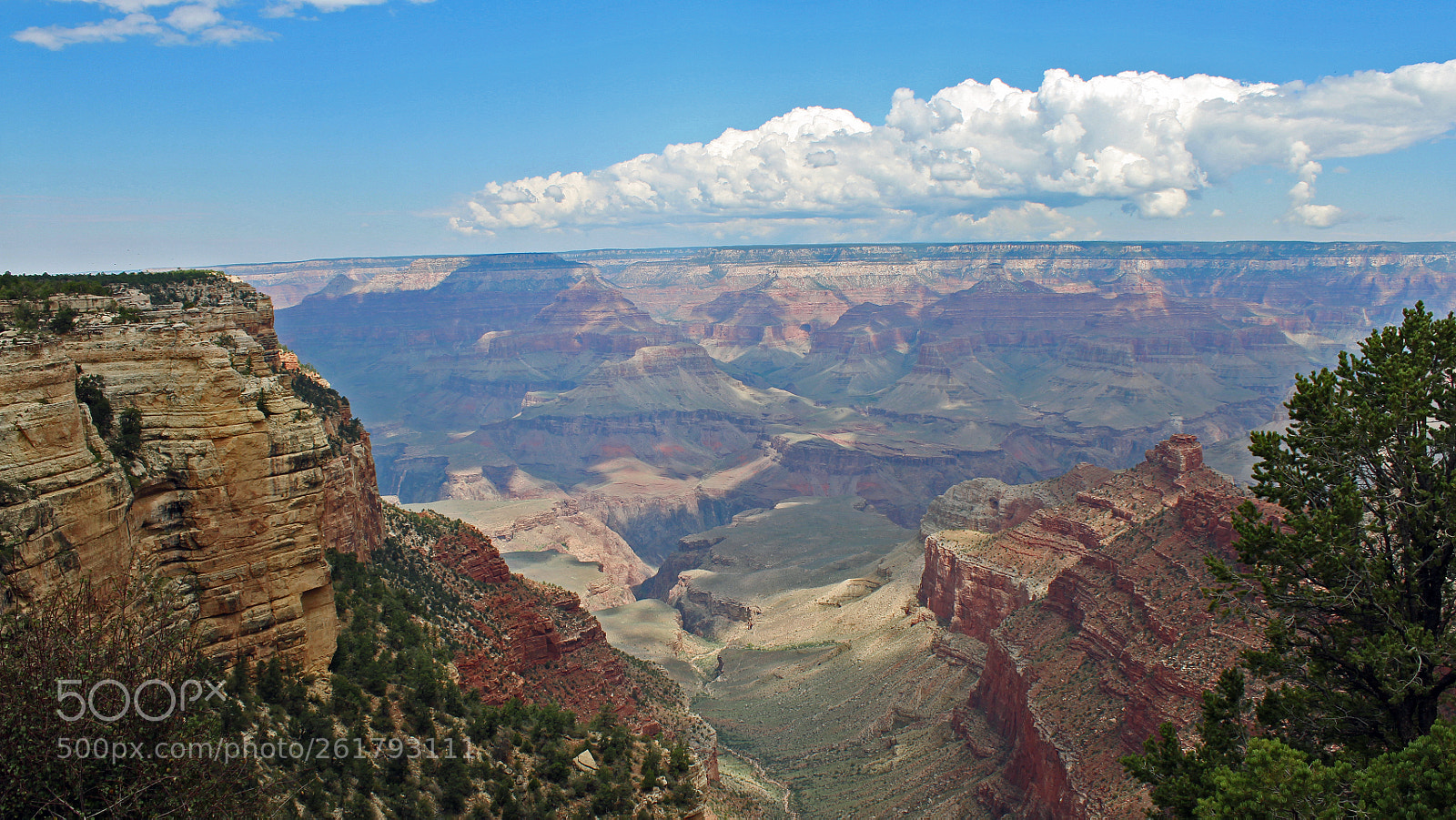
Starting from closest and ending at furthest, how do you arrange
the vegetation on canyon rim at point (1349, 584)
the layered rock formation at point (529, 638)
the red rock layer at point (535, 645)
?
1. the vegetation on canyon rim at point (1349, 584)
2. the red rock layer at point (535, 645)
3. the layered rock formation at point (529, 638)

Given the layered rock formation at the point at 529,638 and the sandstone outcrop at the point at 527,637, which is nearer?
the sandstone outcrop at the point at 527,637

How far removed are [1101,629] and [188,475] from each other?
37.6 m

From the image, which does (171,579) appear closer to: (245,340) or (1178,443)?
(245,340)

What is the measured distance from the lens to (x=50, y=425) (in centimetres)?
1266

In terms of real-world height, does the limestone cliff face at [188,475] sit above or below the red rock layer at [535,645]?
above

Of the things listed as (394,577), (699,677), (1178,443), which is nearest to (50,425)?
(394,577)

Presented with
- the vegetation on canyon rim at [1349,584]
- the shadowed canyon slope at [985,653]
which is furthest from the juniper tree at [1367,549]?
the shadowed canyon slope at [985,653]

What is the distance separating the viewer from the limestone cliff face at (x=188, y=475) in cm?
1263

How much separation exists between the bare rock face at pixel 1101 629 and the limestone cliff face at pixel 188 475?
2754cm

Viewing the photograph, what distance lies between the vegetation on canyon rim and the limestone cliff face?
56.6 ft

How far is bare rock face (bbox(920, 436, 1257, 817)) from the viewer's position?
3212cm

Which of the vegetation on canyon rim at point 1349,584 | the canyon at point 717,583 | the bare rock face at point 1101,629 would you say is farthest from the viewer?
the bare rock face at point 1101,629

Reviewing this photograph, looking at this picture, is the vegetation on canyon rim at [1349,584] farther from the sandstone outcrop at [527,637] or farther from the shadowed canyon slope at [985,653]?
the sandstone outcrop at [527,637]

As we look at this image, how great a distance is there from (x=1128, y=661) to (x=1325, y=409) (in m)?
22.7
